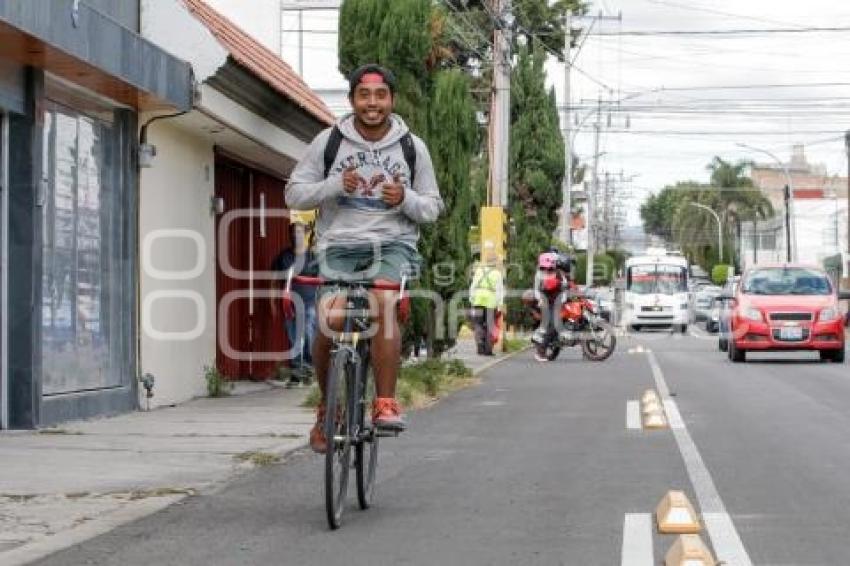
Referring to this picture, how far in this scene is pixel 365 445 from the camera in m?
8.39

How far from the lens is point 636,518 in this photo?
317 inches

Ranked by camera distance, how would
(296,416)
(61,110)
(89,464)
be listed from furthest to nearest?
1. (296,416)
2. (61,110)
3. (89,464)

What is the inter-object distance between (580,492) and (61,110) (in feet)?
20.9

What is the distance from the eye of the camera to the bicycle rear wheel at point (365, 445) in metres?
8.14

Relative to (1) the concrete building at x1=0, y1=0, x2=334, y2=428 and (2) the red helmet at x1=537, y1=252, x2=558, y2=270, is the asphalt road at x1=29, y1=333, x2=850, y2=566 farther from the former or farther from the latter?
(2) the red helmet at x1=537, y1=252, x2=558, y2=270

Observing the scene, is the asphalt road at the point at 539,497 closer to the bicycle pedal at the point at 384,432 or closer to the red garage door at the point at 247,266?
the bicycle pedal at the point at 384,432

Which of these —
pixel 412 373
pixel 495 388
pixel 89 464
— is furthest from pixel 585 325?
pixel 89 464

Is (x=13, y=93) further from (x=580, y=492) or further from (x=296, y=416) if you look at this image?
(x=580, y=492)

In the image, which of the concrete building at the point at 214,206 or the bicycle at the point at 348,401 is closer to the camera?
the bicycle at the point at 348,401

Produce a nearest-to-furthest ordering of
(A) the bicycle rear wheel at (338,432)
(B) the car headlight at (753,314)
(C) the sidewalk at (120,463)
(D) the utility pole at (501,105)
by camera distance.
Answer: (A) the bicycle rear wheel at (338,432) < (C) the sidewalk at (120,463) < (B) the car headlight at (753,314) < (D) the utility pole at (501,105)

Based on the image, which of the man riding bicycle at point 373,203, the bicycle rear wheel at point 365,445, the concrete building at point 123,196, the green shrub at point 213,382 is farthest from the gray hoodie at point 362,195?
the green shrub at point 213,382

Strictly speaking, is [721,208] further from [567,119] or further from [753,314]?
[753,314]

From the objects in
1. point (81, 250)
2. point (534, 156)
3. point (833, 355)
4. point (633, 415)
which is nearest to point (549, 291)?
point (833, 355)

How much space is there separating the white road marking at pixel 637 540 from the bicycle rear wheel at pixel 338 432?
1337 millimetres
